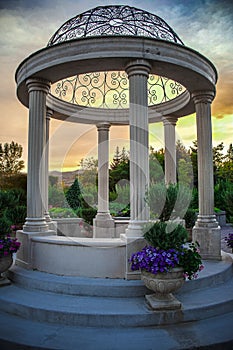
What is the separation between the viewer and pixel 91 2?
801 cm

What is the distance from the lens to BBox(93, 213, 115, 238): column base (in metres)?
11.2

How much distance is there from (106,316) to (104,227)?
6616 mm

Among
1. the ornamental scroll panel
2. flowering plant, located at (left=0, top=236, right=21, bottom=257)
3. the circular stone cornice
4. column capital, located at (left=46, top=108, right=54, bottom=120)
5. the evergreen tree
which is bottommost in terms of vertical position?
flowering plant, located at (left=0, top=236, right=21, bottom=257)

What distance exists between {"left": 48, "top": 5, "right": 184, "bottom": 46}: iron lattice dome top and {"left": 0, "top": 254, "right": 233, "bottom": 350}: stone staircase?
5795 millimetres

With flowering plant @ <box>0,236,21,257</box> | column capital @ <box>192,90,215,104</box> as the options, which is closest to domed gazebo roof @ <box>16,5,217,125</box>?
column capital @ <box>192,90,215,104</box>

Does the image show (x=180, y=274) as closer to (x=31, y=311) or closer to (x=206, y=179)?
(x=31, y=311)

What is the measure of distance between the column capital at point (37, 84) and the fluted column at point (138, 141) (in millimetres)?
2212

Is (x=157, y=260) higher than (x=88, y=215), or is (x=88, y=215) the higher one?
(x=88, y=215)

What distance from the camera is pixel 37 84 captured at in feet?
23.7

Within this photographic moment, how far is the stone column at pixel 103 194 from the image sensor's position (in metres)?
11.2

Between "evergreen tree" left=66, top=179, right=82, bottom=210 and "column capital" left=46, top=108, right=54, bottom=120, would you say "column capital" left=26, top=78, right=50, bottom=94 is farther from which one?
"evergreen tree" left=66, top=179, right=82, bottom=210

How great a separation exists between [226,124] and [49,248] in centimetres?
1199

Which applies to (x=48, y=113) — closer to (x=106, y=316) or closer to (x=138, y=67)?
(x=138, y=67)

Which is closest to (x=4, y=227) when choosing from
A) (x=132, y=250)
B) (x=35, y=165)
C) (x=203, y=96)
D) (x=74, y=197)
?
(x=35, y=165)
